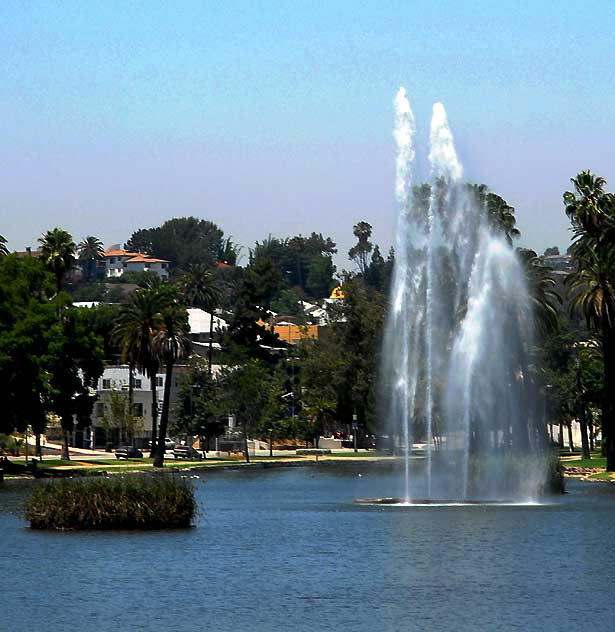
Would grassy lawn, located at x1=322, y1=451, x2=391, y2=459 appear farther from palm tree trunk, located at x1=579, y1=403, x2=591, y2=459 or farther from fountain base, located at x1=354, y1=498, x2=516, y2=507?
fountain base, located at x1=354, y1=498, x2=516, y2=507

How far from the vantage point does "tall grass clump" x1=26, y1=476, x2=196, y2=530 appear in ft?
205

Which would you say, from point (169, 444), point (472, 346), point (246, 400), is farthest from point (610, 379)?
point (169, 444)

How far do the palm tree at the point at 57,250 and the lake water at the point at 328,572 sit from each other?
59.1m

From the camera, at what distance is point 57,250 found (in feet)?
440

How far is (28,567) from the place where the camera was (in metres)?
54.0

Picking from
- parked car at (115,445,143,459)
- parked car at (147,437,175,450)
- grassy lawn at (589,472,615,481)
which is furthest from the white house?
grassy lawn at (589,472,615,481)

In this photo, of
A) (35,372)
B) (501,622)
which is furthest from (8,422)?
(501,622)

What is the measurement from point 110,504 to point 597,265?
173 feet

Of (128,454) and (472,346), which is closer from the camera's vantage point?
(472,346)

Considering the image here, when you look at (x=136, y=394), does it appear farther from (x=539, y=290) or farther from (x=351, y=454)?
(x=539, y=290)

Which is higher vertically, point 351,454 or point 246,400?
point 246,400

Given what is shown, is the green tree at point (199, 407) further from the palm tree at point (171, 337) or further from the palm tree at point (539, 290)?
the palm tree at point (539, 290)

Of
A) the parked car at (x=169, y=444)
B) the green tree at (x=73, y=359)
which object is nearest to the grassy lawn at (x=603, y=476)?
the green tree at (x=73, y=359)

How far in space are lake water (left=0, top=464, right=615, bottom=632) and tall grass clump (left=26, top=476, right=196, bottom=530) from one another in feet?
2.96
